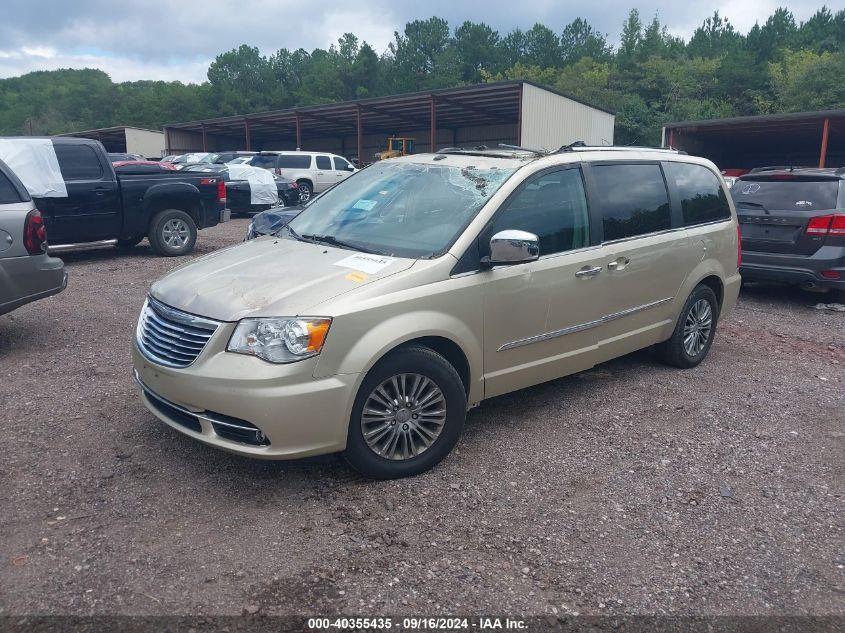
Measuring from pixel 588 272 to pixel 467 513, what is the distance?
77.0 inches

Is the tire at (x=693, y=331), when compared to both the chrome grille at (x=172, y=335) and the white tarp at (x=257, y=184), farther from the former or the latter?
the white tarp at (x=257, y=184)

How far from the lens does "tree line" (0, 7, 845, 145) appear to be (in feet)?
190

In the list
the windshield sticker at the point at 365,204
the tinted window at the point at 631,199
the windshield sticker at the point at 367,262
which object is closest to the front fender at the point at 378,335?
the windshield sticker at the point at 367,262

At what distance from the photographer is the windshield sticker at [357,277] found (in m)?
3.83

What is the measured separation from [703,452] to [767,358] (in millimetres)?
2649

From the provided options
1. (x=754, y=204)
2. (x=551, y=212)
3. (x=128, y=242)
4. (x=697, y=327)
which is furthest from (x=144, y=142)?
(x=551, y=212)

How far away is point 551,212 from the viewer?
187 inches

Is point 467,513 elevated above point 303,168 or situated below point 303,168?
below

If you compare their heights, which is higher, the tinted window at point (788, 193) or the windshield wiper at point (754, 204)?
the tinted window at point (788, 193)

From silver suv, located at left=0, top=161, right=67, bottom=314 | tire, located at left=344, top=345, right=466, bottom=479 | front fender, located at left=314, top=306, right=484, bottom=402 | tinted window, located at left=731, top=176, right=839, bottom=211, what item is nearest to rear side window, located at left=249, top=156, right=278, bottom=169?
tinted window, located at left=731, top=176, right=839, bottom=211

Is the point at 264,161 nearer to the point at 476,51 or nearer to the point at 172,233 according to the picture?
the point at 172,233

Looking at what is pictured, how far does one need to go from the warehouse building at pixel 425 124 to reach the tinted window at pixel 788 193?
14.9m

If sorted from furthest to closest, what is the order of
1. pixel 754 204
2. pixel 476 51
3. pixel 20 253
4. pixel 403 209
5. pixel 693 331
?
pixel 476 51, pixel 754 204, pixel 693 331, pixel 20 253, pixel 403 209

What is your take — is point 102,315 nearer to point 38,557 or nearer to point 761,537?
point 38,557
